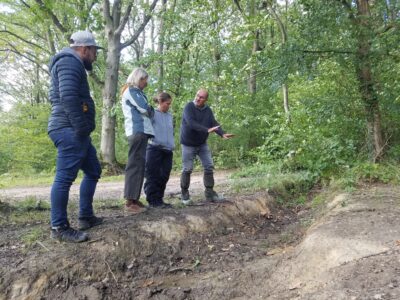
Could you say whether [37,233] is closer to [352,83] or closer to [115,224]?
[115,224]

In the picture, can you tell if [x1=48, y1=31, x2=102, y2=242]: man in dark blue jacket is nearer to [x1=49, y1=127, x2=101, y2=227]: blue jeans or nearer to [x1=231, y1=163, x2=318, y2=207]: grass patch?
[x1=49, y1=127, x2=101, y2=227]: blue jeans

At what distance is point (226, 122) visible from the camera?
13891 millimetres

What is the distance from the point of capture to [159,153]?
5605mm

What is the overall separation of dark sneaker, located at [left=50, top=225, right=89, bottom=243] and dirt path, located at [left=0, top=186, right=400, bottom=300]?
2.9 inches

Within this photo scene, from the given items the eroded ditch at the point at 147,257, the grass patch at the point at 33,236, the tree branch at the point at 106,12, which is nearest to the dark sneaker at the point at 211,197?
the eroded ditch at the point at 147,257

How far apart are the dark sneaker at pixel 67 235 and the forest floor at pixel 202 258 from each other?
79mm

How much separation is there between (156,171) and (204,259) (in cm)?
170

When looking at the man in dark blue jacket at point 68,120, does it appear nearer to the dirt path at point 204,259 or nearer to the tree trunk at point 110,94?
the dirt path at point 204,259

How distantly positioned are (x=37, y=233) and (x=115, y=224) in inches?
34.2

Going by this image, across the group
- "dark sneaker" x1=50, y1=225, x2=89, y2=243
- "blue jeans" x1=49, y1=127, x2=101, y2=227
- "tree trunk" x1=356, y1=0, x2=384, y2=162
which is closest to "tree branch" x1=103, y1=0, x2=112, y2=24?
"tree trunk" x1=356, y1=0, x2=384, y2=162

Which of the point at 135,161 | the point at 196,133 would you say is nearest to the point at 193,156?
the point at 196,133

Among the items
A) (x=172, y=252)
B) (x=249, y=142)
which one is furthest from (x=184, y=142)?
(x=249, y=142)

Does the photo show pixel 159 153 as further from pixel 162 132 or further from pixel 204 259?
pixel 204 259

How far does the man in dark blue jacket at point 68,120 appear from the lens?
12.9 feet
